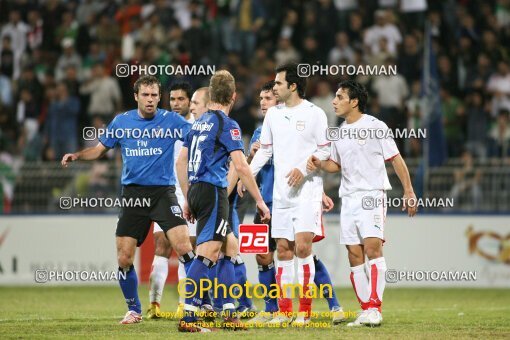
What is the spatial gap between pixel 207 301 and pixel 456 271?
25.5 feet

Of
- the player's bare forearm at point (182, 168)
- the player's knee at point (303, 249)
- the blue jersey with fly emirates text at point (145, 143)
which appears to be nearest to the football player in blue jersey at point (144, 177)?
the blue jersey with fly emirates text at point (145, 143)

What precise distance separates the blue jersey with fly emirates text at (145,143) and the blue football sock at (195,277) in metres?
1.46

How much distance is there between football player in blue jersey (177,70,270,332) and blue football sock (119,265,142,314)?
43.1 inches

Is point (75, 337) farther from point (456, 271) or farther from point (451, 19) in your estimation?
point (451, 19)

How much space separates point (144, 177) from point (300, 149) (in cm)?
179

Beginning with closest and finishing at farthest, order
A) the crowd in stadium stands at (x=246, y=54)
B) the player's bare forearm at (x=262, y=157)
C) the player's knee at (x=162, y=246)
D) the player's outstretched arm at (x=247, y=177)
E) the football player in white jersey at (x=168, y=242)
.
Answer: the player's outstretched arm at (x=247, y=177), the player's bare forearm at (x=262, y=157), the football player in white jersey at (x=168, y=242), the player's knee at (x=162, y=246), the crowd in stadium stands at (x=246, y=54)

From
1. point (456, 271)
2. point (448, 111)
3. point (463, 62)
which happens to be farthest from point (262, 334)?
point (463, 62)

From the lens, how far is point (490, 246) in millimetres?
17844

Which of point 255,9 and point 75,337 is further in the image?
point 255,9

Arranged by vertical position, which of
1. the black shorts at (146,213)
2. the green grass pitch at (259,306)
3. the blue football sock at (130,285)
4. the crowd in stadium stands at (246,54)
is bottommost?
the green grass pitch at (259,306)

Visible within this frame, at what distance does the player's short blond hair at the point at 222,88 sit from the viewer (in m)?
10.3

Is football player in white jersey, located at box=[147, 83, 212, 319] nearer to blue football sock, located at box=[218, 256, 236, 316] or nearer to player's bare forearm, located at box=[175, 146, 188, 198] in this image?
blue football sock, located at box=[218, 256, 236, 316]

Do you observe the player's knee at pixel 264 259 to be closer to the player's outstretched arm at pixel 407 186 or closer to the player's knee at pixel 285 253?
the player's knee at pixel 285 253

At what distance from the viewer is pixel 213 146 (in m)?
10.3
